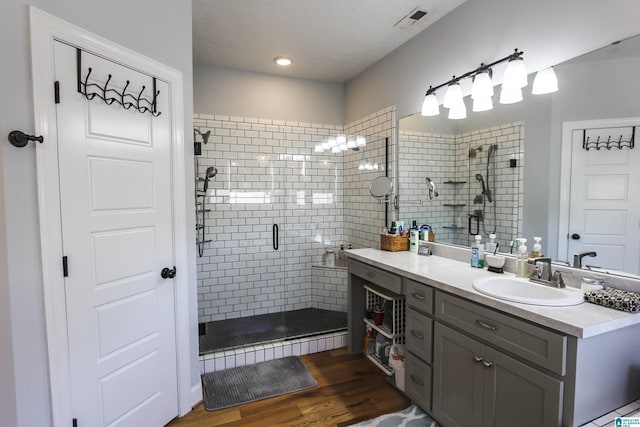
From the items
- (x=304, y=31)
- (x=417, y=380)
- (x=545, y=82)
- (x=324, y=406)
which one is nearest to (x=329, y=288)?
(x=324, y=406)

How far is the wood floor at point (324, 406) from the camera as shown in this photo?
2.03 meters

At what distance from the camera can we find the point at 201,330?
2982 mm

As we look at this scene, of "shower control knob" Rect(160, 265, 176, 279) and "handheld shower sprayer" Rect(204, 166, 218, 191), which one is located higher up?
"handheld shower sprayer" Rect(204, 166, 218, 191)

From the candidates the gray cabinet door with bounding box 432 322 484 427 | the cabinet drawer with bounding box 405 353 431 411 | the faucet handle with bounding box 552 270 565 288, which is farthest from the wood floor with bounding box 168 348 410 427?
the faucet handle with bounding box 552 270 565 288

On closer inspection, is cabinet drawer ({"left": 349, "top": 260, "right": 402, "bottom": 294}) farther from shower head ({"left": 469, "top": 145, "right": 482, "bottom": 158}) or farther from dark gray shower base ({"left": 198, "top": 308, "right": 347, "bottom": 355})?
shower head ({"left": 469, "top": 145, "right": 482, "bottom": 158})

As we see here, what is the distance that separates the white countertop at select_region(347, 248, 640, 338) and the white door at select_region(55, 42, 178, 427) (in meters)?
1.51

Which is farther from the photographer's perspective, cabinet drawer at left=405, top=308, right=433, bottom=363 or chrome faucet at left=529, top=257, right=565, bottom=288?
cabinet drawer at left=405, top=308, right=433, bottom=363

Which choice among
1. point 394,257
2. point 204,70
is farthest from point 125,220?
point 204,70

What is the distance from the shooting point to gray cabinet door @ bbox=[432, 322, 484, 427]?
1.63 meters

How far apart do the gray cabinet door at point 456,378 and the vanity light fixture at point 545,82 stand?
1440mm

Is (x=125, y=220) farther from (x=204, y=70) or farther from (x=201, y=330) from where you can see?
(x=204, y=70)

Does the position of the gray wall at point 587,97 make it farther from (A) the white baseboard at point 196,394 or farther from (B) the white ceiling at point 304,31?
(A) the white baseboard at point 196,394

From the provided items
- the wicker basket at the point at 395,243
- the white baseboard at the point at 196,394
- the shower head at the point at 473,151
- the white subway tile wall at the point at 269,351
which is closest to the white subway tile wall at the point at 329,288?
the white subway tile wall at the point at 269,351

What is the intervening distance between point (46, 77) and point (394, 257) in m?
2.29
